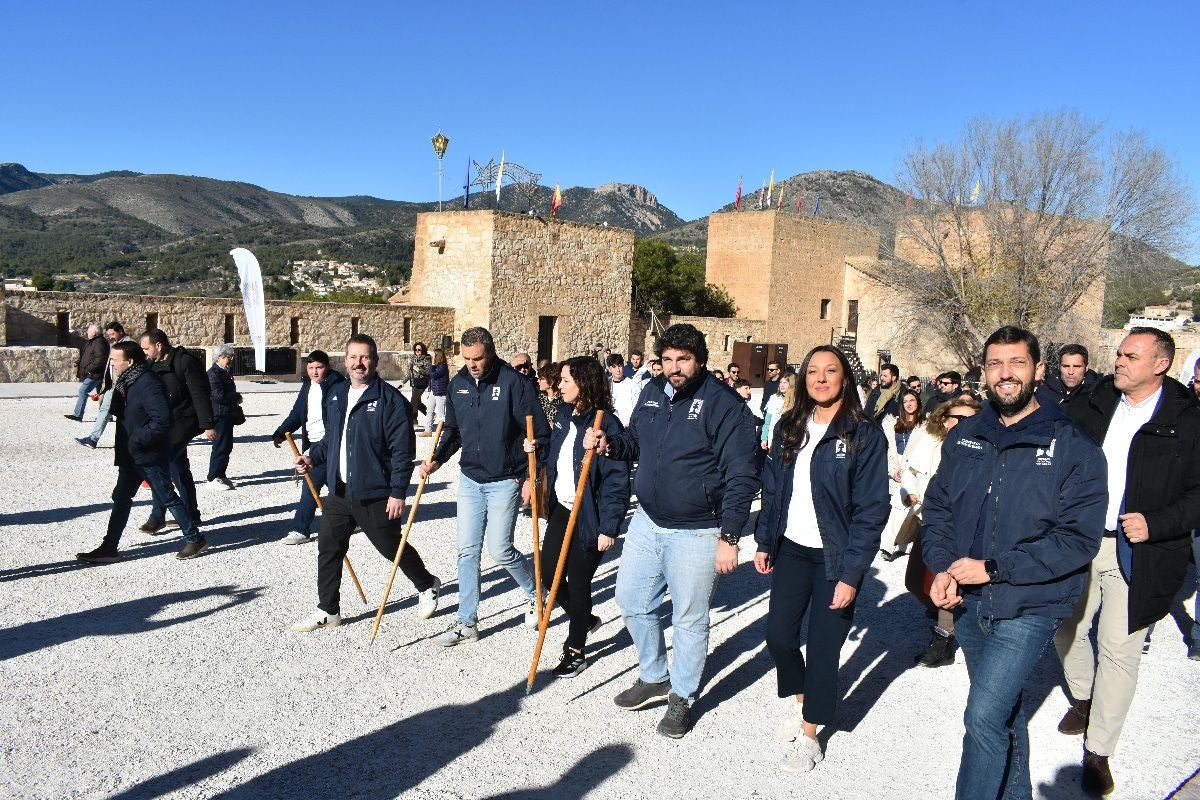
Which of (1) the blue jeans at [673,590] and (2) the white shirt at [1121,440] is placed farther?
(1) the blue jeans at [673,590]

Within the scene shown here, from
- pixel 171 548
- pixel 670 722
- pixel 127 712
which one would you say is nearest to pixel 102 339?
pixel 171 548

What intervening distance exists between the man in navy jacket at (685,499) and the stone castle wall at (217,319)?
19.8 meters

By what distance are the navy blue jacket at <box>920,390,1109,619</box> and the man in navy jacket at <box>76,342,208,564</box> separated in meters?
5.62

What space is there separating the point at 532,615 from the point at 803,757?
6.93ft

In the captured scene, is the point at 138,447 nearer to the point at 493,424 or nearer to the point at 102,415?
the point at 493,424

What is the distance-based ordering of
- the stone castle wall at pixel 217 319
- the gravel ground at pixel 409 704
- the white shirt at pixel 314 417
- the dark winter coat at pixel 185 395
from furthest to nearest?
the stone castle wall at pixel 217 319
the dark winter coat at pixel 185 395
the white shirt at pixel 314 417
the gravel ground at pixel 409 704

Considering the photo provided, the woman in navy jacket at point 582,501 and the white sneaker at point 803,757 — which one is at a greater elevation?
the woman in navy jacket at point 582,501

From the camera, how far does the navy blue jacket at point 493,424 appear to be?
16.5ft

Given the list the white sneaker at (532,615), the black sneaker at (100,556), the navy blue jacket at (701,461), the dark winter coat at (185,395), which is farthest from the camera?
the dark winter coat at (185,395)

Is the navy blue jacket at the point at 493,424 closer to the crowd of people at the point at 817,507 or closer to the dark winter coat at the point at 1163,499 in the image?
the crowd of people at the point at 817,507

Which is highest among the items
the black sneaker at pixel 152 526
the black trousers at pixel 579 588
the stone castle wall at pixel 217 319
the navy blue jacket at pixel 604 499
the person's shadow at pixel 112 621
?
the stone castle wall at pixel 217 319

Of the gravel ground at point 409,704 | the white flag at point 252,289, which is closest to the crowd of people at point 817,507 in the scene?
the gravel ground at point 409,704

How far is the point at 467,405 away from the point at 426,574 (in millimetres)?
1144

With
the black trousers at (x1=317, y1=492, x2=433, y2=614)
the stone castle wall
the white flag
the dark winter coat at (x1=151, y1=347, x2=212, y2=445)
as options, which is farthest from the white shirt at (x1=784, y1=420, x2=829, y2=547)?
the stone castle wall
